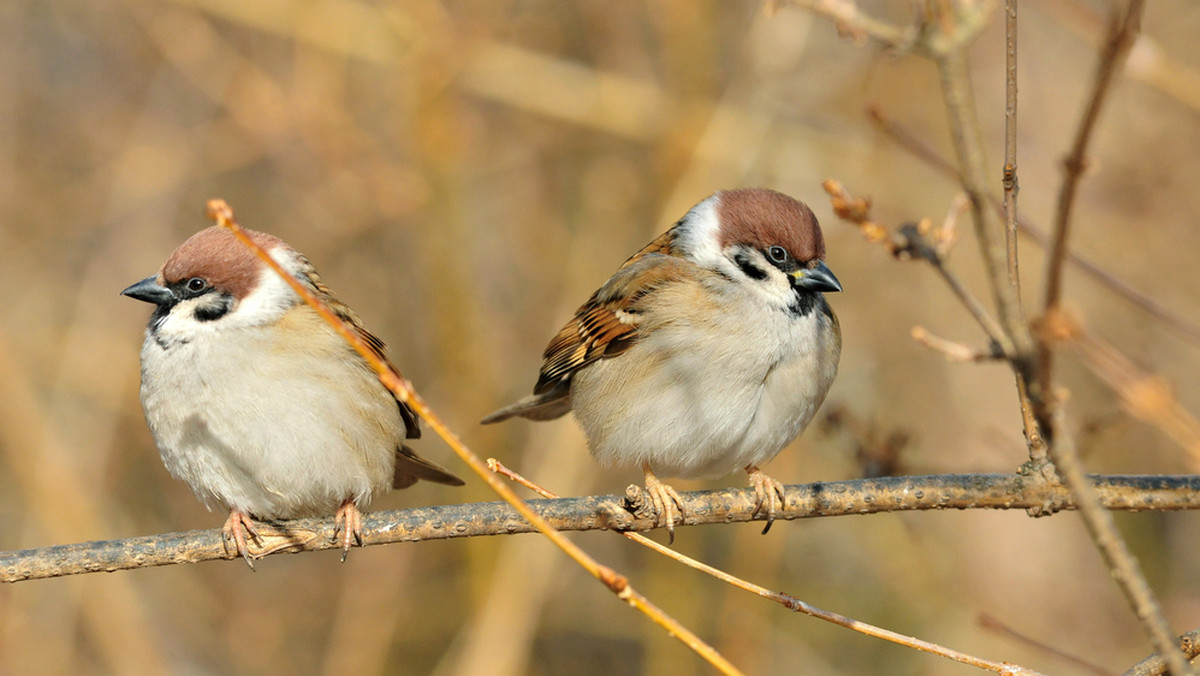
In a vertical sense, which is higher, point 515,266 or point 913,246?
point 515,266

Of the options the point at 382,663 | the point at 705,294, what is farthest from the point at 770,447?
the point at 382,663

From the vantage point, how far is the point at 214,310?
12.4 feet

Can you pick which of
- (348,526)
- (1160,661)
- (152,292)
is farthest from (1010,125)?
(152,292)

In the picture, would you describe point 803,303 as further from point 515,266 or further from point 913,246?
point 515,266

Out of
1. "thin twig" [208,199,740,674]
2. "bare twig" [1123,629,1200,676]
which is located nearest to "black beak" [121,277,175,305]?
"thin twig" [208,199,740,674]

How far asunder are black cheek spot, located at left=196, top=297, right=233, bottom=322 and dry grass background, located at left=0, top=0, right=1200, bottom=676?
2.59m

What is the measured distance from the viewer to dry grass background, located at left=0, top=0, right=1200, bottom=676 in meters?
6.28

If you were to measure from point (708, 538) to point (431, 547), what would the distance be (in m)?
1.83

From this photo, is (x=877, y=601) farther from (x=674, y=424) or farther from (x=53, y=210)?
(x=53, y=210)

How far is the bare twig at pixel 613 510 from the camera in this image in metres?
3.04

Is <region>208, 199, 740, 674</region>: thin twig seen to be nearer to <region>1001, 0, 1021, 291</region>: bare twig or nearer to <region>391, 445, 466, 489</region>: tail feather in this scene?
<region>1001, 0, 1021, 291</region>: bare twig

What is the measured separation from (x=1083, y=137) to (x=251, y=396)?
9.49 ft

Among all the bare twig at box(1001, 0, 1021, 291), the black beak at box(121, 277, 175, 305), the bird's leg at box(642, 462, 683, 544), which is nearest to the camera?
the bare twig at box(1001, 0, 1021, 291)

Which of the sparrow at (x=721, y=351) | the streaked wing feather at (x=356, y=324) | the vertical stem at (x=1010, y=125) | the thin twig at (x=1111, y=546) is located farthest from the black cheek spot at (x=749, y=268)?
the thin twig at (x=1111, y=546)
